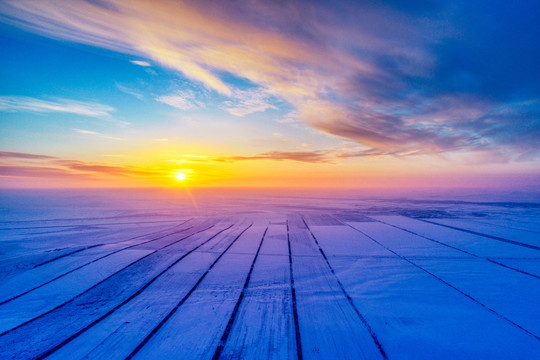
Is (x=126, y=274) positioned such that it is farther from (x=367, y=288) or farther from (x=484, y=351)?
(x=484, y=351)

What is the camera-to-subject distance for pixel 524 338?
103 inches

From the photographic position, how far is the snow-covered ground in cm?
245

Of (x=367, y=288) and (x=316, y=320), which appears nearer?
(x=316, y=320)

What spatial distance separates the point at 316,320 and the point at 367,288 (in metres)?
1.27

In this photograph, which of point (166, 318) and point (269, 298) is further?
point (269, 298)

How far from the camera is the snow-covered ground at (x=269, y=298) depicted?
2447 mm

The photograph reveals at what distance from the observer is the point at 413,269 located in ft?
15.0

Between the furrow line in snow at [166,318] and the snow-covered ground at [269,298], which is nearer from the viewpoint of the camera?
the furrow line in snow at [166,318]

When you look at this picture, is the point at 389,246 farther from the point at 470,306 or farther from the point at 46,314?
the point at 46,314

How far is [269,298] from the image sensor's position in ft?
11.2

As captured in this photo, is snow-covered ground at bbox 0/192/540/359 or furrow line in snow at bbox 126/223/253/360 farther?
snow-covered ground at bbox 0/192/540/359

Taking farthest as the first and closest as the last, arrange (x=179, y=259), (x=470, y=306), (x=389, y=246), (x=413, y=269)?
(x=389, y=246)
(x=179, y=259)
(x=413, y=269)
(x=470, y=306)

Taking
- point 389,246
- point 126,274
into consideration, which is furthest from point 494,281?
point 126,274

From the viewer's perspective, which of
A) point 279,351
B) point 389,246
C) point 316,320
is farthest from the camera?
point 389,246
